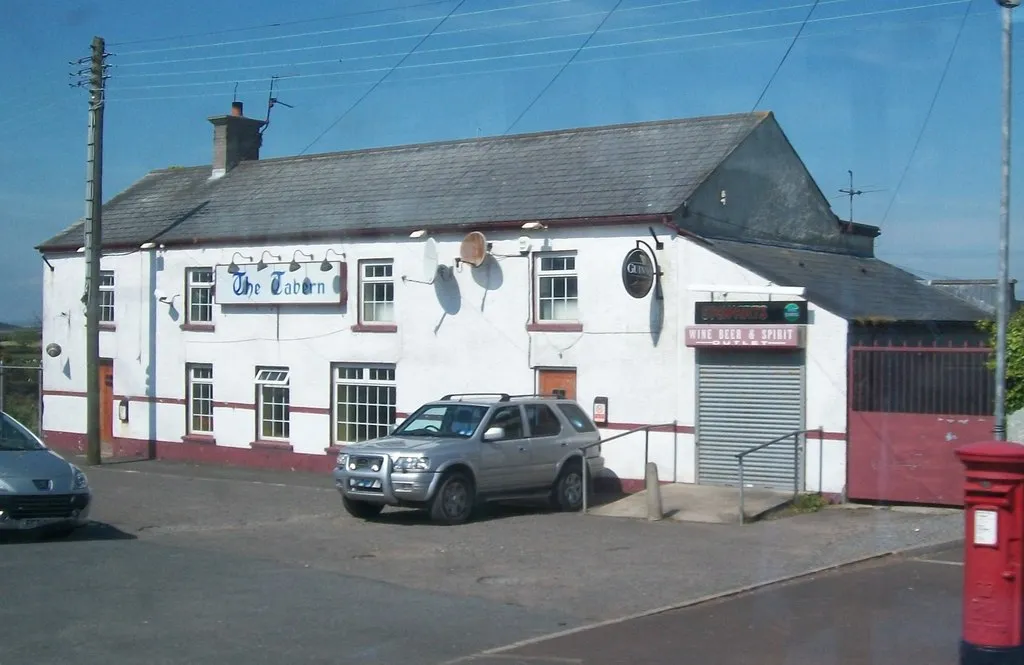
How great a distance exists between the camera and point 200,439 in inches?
1014

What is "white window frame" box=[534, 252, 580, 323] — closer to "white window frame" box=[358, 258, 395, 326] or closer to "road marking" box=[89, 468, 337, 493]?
"white window frame" box=[358, 258, 395, 326]

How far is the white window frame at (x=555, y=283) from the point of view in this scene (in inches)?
810

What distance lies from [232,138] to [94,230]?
19.0ft

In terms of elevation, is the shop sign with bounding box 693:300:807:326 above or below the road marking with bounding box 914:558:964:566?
above

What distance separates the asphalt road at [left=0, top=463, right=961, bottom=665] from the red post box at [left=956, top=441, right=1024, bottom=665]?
1.92 metres

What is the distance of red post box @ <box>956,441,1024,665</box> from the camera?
7.26 meters

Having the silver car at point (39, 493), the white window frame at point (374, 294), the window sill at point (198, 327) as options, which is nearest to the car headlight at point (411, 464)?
the silver car at point (39, 493)

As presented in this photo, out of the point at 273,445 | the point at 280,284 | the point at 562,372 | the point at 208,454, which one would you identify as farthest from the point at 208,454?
the point at 562,372

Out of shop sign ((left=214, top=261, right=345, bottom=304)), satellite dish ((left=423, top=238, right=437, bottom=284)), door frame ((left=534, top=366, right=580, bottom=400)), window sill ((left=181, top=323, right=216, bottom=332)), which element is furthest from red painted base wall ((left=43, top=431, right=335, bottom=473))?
door frame ((left=534, top=366, right=580, bottom=400))

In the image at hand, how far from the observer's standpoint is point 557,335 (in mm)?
20609

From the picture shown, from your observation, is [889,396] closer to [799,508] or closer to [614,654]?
[799,508]

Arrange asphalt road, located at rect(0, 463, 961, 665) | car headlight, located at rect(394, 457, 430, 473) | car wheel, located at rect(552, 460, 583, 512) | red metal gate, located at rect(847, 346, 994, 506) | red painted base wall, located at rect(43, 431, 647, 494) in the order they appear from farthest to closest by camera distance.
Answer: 1. red painted base wall, located at rect(43, 431, 647, 494)
2. car wheel, located at rect(552, 460, 583, 512)
3. red metal gate, located at rect(847, 346, 994, 506)
4. car headlight, located at rect(394, 457, 430, 473)
5. asphalt road, located at rect(0, 463, 961, 665)

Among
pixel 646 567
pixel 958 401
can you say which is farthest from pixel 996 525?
pixel 958 401

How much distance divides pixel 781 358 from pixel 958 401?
8.73 ft
